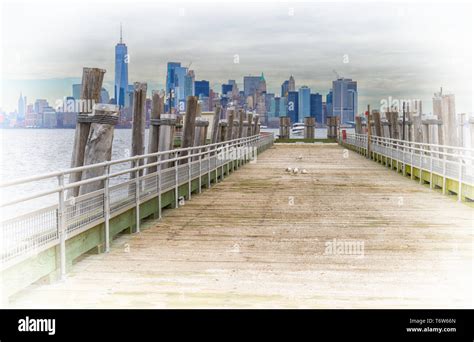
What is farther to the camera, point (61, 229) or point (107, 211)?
point (107, 211)

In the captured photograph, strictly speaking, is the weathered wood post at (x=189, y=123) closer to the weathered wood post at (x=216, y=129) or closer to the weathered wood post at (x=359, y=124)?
the weathered wood post at (x=216, y=129)

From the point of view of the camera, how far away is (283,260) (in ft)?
31.6

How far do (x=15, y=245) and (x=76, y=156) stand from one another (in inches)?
181

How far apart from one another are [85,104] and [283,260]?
397cm

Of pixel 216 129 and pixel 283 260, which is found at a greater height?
pixel 216 129

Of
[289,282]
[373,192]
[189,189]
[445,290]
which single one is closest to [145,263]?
[289,282]

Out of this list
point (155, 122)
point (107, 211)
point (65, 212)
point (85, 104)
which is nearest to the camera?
point (65, 212)

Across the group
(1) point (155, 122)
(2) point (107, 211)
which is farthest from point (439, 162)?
(2) point (107, 211)

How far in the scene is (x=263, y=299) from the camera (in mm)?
7512

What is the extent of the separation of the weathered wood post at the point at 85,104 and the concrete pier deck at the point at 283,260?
1482 mm

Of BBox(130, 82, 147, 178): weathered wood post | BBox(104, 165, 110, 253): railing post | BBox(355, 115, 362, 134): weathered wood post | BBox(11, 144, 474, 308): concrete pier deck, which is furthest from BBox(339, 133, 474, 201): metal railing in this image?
BBox(355, 115, 362, 134): weathered wood post

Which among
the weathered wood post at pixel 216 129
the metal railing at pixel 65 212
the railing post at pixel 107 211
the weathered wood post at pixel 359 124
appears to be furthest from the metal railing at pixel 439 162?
the weathered wood post at pixel 359 124

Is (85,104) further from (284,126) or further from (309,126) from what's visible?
(309,126)

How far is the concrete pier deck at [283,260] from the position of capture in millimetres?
7555
